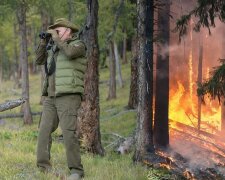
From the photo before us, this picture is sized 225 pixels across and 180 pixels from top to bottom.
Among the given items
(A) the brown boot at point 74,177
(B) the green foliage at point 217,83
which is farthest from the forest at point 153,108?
(A) the brown boot at point 74,177

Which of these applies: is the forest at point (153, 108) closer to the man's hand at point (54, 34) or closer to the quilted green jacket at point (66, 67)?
Answer: the quilted green jacket at point (66, 67)

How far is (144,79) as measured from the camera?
9133 mm

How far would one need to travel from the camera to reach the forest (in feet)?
23.0

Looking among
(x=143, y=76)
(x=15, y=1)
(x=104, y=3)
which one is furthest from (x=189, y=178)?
(x=104, y=3)

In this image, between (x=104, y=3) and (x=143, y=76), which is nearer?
(x=143, y=76)

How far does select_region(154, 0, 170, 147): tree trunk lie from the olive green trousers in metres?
6.05

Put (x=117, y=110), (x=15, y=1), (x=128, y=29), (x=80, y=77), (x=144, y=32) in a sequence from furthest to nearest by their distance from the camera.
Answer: (x=128, y=29)
(x=117, y=110)
(x=15, y=1)
(x=144, y=32)
(x=80, y=77)

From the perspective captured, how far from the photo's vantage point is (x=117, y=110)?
21.3 meters

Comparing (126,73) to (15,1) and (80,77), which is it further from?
(80,77)

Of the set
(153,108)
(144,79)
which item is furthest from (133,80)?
(144,79)

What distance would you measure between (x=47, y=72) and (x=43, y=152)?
3.87ft

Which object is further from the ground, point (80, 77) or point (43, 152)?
point (80, 77)

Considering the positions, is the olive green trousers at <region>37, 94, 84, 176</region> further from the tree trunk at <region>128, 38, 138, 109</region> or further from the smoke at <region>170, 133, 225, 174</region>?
the tree trunk at <region>128, 38, 138, 109</region>

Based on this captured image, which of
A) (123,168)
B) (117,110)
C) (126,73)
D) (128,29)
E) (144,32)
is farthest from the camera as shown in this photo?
(126,73)
